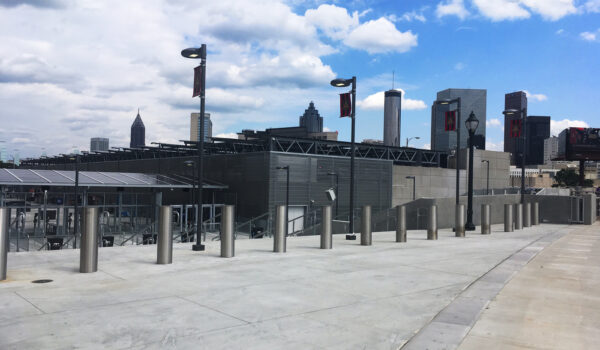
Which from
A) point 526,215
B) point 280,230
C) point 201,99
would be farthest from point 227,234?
point 526,215

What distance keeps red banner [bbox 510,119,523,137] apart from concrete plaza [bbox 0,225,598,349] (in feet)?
53.5

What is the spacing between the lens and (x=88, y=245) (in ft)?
31.0

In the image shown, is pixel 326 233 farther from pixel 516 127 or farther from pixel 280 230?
pixel 516 127

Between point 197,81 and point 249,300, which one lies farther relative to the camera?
point 197,81

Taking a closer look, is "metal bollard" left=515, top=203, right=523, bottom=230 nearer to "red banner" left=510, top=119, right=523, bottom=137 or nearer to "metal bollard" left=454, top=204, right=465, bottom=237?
"red banner" left=510, top=119, right=523, bottom=137

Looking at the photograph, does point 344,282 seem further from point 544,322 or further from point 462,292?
point 544,322

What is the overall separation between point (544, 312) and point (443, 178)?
57732 millimetres

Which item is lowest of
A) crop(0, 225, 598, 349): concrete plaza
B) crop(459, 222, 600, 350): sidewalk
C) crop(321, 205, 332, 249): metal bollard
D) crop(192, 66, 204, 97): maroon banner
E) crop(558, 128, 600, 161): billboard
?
crop(0, 225, 598, 349): concrete plaza

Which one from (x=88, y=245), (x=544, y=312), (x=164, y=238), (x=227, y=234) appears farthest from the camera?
(x=227, y=234)

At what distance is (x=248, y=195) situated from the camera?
44250 mm

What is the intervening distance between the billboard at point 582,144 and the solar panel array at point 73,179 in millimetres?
36372

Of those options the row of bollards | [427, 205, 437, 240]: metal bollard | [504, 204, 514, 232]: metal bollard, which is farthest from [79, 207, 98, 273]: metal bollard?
[504, 204, 514, 232]: metal bollard

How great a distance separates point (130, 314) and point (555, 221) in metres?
29.5

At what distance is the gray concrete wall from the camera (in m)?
56.3
